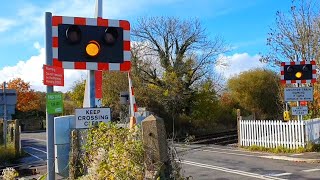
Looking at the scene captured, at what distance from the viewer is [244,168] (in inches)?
504

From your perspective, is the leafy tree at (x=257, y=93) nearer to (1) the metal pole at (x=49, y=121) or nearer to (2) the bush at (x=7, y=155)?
(2) the bush at (x=7, y=155)

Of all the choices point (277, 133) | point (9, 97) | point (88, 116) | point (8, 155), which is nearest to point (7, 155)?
point (8, 155)

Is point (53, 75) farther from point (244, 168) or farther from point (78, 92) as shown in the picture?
point (78, 92)

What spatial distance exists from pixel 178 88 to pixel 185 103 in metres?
1.85

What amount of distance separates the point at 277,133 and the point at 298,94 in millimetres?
1811

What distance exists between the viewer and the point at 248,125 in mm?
19156

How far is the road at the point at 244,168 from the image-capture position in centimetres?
1130

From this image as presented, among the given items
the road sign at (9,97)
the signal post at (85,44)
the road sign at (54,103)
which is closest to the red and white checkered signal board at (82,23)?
the signal post at (85,44)

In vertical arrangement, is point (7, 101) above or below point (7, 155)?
above

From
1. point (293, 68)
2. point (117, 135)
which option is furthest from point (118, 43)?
point (293, 68)

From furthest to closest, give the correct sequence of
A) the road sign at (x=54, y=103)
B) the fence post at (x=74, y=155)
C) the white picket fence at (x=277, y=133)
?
the white picket fence at (x=277, y=133) → the fence post at (x=74, y=155) → the road sign at (x=54, y=103)

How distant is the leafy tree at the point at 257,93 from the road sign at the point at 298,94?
24.9 metres

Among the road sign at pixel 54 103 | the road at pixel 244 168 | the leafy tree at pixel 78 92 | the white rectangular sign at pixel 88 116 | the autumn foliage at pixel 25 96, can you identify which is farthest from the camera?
the autumn foliage at pixel 25 96

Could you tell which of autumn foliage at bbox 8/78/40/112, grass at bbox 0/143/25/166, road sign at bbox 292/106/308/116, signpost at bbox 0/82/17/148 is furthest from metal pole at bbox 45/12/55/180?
autumn foliage at bbox 8/78/40/112
